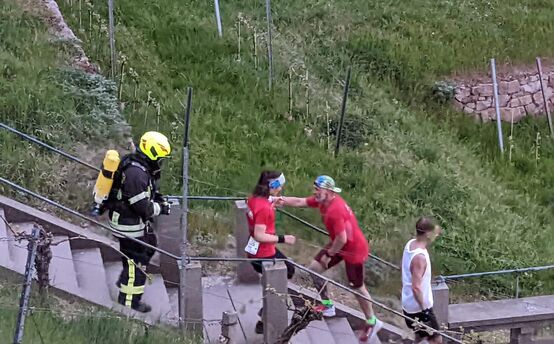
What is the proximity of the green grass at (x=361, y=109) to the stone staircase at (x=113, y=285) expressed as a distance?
1.61 m

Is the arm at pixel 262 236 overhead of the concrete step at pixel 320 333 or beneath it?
overhead

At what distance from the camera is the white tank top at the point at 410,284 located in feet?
21.5

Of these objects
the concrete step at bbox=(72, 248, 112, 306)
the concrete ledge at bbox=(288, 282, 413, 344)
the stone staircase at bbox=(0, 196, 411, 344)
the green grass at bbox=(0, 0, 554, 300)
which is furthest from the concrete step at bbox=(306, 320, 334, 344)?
the green grass at bbox=(0, 0, 554, 300)

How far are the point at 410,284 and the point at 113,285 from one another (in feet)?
8.22

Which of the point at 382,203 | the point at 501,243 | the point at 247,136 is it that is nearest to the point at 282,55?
the point at 247,136

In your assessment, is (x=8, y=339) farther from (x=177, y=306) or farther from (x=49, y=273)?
(x=177, y=306)

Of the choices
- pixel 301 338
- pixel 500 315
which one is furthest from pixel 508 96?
pixel 301 338

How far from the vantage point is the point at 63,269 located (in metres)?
6.70

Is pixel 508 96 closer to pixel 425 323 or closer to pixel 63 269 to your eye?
pixel 425 323

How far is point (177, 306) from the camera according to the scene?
7062mm

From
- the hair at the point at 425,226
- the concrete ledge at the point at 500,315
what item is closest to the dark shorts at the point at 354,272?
the hair at the point at 425,226

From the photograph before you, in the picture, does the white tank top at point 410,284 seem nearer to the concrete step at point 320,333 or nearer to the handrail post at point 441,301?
the handrail post at point 441,301

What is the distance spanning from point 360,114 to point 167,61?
115 inches

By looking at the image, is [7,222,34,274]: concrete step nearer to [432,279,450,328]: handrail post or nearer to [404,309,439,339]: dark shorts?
[404,309,439,339]: dark shorts
